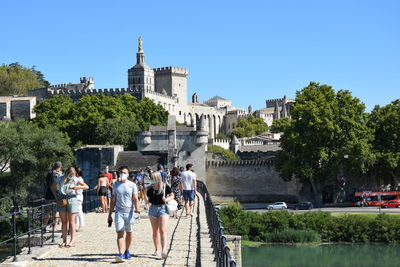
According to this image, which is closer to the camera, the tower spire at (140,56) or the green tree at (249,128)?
the green tree at (249,128)

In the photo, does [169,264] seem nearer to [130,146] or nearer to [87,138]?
[130,146]

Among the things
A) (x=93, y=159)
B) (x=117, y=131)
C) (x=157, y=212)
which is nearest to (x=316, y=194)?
(x=93, y=159)

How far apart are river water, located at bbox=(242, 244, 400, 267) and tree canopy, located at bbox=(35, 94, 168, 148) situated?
22938 mm

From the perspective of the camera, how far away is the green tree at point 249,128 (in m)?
114

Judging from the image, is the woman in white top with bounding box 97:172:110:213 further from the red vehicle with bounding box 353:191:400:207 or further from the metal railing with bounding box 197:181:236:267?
the red vehicle with bounding box 353:191:400:207

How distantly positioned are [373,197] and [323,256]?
49.5 feet

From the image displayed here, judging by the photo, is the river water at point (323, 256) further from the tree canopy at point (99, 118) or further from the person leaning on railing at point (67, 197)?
the person leaning on railing at point (67, 197)

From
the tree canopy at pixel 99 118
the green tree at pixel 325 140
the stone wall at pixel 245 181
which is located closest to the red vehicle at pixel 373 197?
the green tree at pixel 325 140

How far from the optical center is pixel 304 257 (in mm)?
39938

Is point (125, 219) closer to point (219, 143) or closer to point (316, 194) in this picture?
point (316, 194)

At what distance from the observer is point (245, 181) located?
5906 cm

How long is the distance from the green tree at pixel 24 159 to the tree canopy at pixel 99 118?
17148mm

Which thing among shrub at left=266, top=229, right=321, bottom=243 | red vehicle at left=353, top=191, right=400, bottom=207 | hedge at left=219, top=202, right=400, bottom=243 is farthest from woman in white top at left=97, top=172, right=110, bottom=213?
red vehicle at left=353, top=191, right=400, bottom=207

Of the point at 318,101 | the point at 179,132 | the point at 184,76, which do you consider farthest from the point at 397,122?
the point at 184,76
